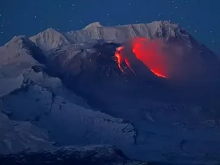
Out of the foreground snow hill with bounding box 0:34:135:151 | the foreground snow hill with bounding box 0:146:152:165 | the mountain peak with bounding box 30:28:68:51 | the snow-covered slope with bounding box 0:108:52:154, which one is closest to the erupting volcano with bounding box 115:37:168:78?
the foreground snow hill with bounding box 0:34:135:151

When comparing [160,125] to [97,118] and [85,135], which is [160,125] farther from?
[85,135]

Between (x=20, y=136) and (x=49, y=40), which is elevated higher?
(x=49, y=40)

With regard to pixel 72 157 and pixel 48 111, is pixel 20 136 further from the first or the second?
pixel 48 111

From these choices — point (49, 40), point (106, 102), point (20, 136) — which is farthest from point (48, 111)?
point (49, 40)

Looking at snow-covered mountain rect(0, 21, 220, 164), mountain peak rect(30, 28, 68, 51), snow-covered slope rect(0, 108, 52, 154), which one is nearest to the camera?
snow-covered slope rect(0, 108, 52, 154)

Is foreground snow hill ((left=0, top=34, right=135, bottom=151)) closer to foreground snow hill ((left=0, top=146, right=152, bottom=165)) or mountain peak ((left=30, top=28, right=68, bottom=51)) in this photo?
foreground snow hill ((left=0, top=146, right=152, bottom=165))
